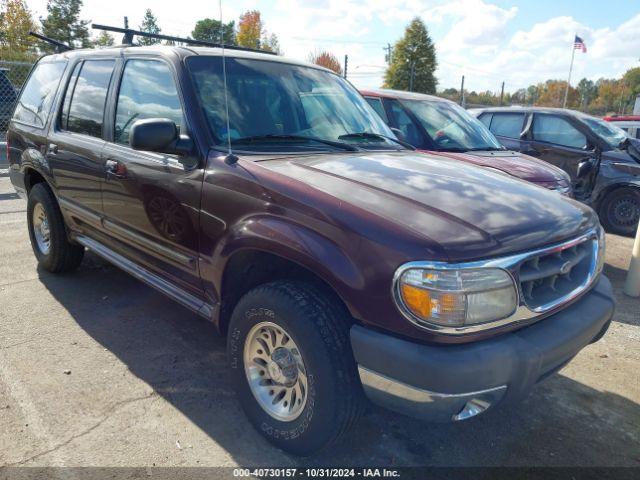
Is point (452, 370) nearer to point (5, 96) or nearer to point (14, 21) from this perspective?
point (5, 96)

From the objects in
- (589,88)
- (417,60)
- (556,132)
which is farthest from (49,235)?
(589,88)

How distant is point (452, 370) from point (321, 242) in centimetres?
73

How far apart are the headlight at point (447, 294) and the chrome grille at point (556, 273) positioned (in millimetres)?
220

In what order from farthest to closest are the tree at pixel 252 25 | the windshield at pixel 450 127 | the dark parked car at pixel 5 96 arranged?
the tree at pixel 252 25 → the dark parked car at pixel 5 96 → the windshield at pixel 450 127

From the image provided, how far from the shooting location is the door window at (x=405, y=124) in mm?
6234

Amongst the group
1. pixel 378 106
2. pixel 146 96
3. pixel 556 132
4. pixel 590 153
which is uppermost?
pixel 146 96

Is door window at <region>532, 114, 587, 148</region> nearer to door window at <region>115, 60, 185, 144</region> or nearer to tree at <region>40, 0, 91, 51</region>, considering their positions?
door window at <region>115, 60, 185, 144</region>

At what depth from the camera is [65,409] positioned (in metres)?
2.76

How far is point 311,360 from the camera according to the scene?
7.02ft

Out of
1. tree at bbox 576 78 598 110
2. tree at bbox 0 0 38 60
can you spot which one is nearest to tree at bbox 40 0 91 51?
tree at bbox 0 0 38 60

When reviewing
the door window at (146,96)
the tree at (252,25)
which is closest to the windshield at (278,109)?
the door window at (146,96)

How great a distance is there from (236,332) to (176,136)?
110cm

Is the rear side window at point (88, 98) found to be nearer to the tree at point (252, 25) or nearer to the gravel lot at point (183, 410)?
the gravel lot at point (183, 410)

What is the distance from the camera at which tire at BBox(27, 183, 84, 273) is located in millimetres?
4418
